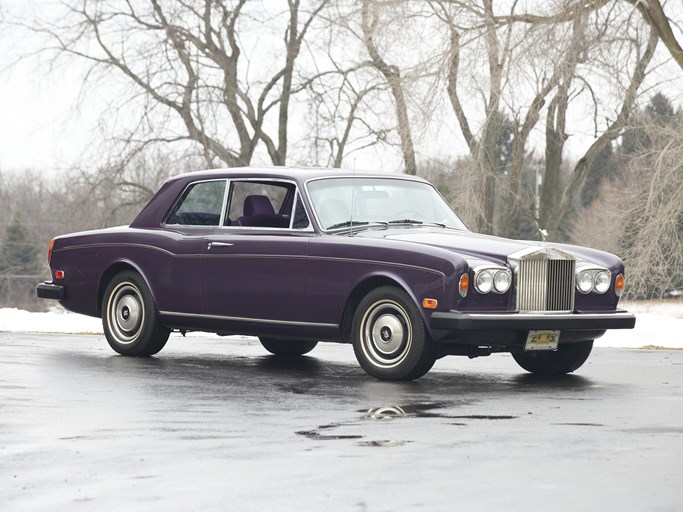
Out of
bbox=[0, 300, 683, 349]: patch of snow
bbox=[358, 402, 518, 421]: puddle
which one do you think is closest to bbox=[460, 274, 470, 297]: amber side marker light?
bbox=[358, 402, 518, 421]: puddle

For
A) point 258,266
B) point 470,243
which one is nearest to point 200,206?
point 258,266

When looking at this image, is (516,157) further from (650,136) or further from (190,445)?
(190,445)

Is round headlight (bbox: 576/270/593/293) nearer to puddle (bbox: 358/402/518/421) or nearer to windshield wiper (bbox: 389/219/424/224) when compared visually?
windshield wiper (bbox: 389/219/424/224)

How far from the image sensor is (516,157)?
88.4 feet

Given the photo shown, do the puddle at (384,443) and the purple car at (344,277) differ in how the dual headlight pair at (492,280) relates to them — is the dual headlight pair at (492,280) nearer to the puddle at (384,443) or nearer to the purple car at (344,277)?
the purple car at (344,277)

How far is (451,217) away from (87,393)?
4.05m

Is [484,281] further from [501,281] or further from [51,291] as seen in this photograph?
[51,291]

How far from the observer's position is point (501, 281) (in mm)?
10461

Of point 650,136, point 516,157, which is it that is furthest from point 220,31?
point 650,136

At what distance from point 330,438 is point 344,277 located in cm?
350

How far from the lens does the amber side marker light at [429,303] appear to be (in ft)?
33.8

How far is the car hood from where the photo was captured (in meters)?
10.6

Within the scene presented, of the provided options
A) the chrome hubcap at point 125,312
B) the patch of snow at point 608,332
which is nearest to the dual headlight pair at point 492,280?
the chrome hubcap at point 125,312

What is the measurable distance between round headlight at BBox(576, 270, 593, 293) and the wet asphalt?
0.79 m
